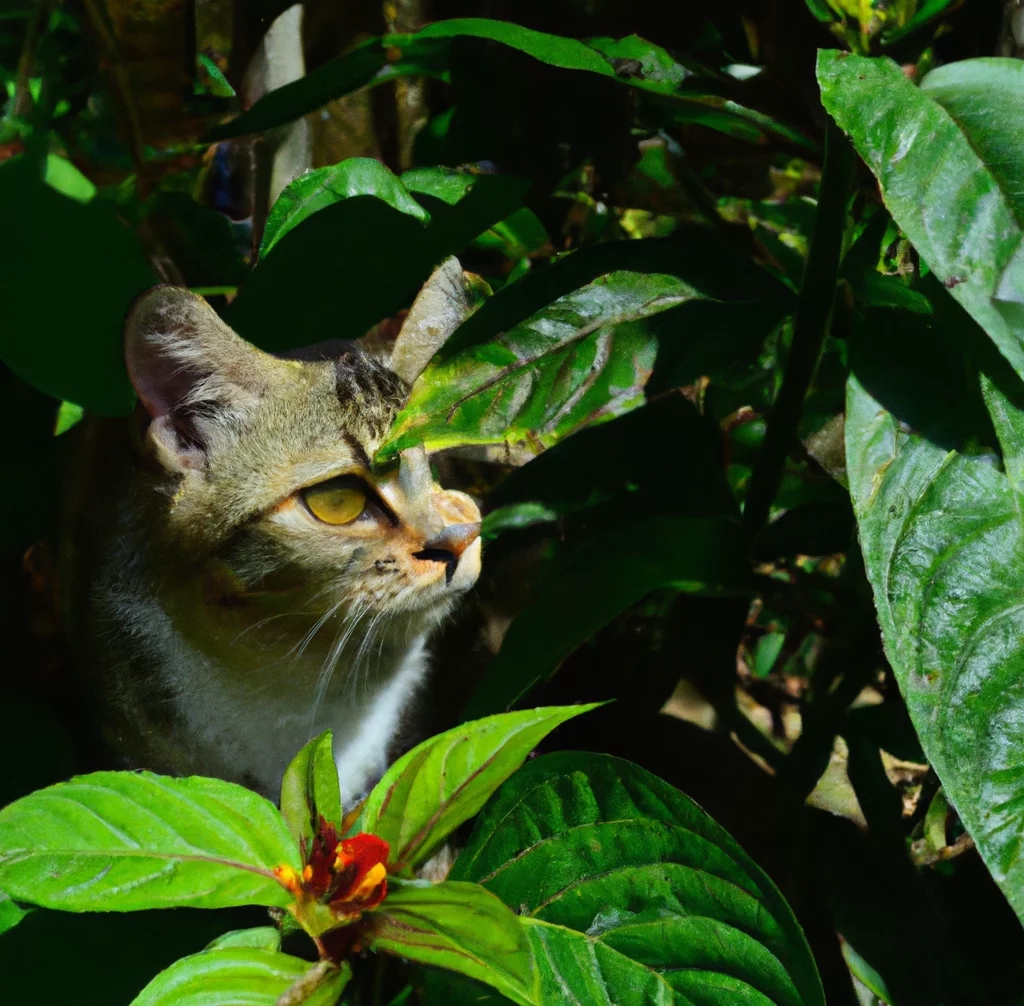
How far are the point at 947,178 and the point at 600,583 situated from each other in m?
0.56

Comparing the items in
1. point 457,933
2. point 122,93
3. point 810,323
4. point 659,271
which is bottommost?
point 457,933

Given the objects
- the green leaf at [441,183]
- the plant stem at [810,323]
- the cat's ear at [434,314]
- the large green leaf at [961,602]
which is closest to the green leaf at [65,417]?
the cat's ear at [434,314]

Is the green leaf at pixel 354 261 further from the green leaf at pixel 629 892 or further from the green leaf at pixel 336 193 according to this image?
the green leaf at pixel 629 892

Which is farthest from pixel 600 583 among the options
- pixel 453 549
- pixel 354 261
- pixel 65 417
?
pixel 65 417

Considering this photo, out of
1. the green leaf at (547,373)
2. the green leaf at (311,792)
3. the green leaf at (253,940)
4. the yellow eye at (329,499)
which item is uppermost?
the green leaf at (547,373)

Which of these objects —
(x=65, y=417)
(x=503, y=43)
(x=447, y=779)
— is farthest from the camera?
(x=65, y=417)

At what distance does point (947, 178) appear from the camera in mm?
838

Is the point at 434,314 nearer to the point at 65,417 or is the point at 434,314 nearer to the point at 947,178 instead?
the point at 65,417

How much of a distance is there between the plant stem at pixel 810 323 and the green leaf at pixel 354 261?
428 millimetres

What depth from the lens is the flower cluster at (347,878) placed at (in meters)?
0.84

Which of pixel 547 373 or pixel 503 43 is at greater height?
pixel 503 43

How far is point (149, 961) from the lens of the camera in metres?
0.99

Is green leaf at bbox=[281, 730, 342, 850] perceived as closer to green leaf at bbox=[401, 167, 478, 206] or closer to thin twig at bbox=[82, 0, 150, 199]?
green leaf at bbox=[401, 167, 478, 206]

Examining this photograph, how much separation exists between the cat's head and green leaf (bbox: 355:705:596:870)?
0.41 metres
